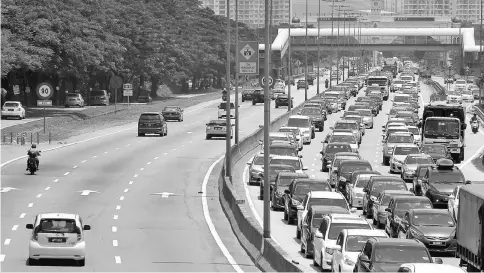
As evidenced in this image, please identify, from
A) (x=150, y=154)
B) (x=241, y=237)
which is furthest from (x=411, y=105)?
(x=241, y=237)

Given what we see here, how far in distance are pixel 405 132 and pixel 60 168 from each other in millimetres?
22203

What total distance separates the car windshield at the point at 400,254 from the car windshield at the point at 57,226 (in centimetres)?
885

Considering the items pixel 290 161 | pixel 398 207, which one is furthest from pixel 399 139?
pixel 398 207

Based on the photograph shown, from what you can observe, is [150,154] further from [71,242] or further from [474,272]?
[474,272]

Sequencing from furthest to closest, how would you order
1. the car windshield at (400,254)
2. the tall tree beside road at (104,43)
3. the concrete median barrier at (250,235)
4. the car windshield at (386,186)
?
the tall tree beside road at (104,43) → the car windshield at (386,186) → the concrete median barrier at (250,235) → the car windshield at (400,254)

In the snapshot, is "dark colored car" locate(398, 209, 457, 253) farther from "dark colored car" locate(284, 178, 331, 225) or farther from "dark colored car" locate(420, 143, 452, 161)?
"dark colored car" locate(420, 143, 452, 161)

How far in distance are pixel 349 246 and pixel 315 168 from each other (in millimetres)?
36533

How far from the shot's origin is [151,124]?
275 ft

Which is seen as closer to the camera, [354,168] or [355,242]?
[355,242]

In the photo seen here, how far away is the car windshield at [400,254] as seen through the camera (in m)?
26.8

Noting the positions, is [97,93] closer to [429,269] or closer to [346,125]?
[346,125]

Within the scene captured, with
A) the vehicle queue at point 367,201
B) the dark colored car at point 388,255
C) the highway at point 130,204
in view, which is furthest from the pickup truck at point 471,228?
the highway at point 130,204

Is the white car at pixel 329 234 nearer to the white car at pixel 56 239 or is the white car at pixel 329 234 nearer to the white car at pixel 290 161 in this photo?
the white car at pixel 56 239

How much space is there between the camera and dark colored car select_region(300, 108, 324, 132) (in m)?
92.9
